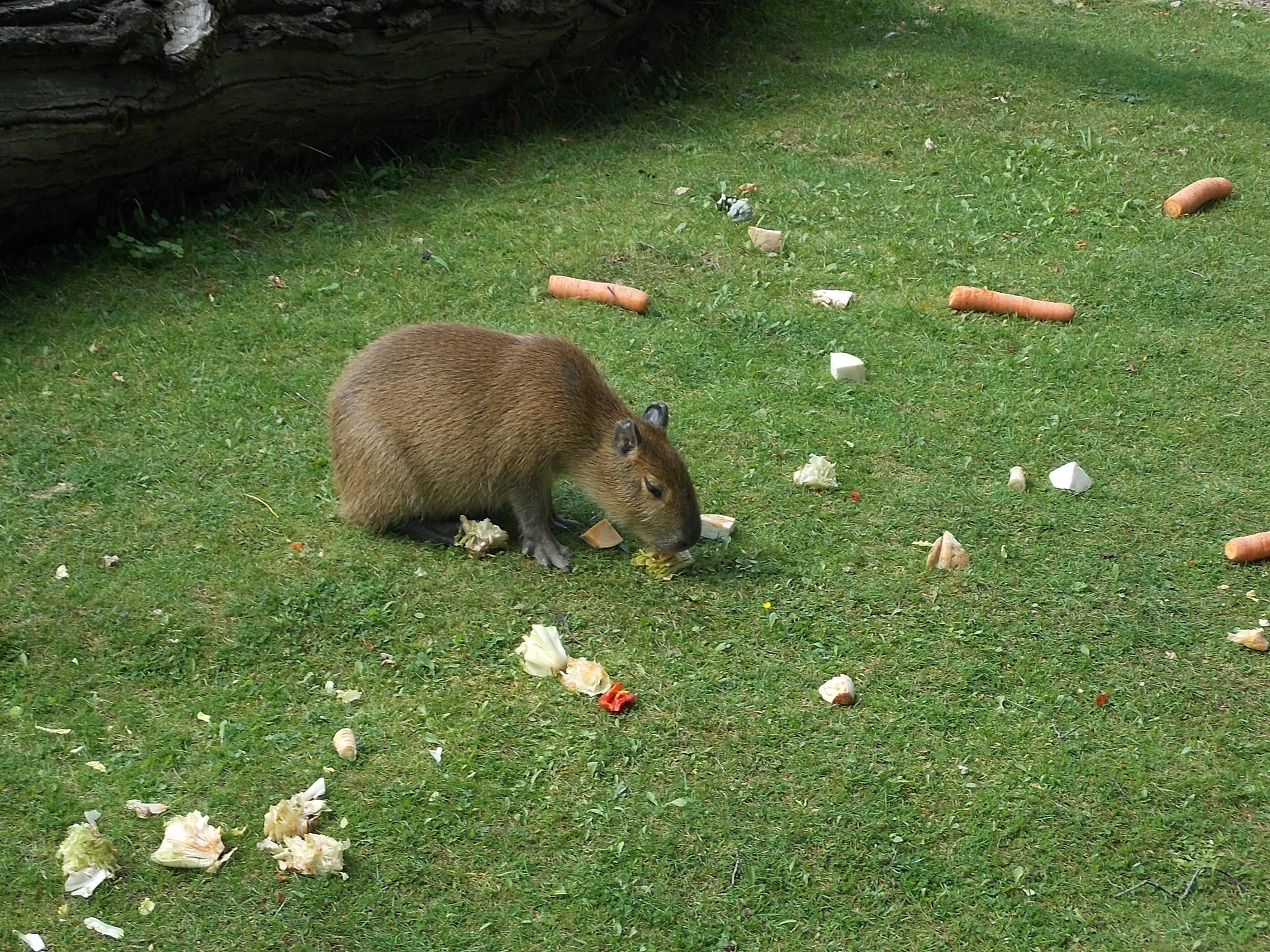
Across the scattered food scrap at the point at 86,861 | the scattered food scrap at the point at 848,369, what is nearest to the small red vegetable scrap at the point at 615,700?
the scattered food scrap at the point at 86,861

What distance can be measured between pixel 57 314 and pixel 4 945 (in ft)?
12.8

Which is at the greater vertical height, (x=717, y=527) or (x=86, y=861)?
(x=86, y=861)

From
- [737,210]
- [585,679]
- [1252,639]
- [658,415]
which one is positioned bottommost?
[1252,639]

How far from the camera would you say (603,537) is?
16.7 ft

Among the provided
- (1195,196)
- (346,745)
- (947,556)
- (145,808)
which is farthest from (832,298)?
(145,808)

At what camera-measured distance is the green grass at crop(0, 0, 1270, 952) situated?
3625mm

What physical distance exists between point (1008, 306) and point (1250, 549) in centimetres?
217

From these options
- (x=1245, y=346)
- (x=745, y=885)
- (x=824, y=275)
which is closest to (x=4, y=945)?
(x=745, y=885)

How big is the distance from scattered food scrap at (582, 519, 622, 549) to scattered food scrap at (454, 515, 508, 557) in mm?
348

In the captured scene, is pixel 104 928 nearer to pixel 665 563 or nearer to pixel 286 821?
pixel 286 821

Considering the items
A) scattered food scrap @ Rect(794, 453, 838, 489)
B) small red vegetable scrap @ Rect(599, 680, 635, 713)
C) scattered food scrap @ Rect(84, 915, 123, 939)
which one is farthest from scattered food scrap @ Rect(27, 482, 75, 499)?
scattered food scrap @ Rect(794, 453, 838, 489)

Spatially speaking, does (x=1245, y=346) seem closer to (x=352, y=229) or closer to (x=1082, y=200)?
(x=1082, y=200)

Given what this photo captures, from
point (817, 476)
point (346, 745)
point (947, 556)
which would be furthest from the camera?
point (817, 476)

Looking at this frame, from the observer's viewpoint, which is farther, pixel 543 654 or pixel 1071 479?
pixel 1071 479
